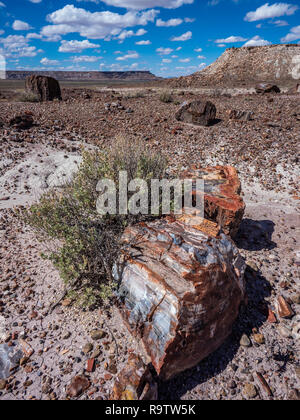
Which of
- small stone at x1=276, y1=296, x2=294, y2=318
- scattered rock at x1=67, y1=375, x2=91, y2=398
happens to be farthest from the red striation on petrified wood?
small stone at x1=276, y1=296, x2=294, y2=318

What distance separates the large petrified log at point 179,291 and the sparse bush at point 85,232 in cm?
34

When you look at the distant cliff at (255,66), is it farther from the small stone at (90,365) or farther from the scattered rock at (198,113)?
the small stone at (90,365)

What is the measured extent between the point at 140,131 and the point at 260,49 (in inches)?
1682

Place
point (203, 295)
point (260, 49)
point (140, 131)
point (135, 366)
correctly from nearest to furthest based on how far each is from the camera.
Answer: point (135, 366) < point (203, 295) < point (140, 131) < point (260, 49)

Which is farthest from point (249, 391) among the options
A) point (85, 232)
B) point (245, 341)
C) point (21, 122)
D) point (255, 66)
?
point (255, 66)

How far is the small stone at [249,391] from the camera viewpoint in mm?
2498

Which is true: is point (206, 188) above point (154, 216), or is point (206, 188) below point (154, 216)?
above

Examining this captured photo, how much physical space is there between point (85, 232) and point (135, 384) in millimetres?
1910

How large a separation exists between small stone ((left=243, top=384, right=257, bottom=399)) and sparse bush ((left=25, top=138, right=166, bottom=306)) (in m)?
1.71

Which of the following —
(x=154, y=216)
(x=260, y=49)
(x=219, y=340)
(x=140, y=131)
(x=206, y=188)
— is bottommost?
(x=219, y=340)

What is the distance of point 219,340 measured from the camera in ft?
9.28

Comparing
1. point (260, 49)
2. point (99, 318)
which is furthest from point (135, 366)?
point (260, 49)

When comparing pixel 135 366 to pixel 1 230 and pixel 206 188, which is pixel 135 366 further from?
pixel 1 230
